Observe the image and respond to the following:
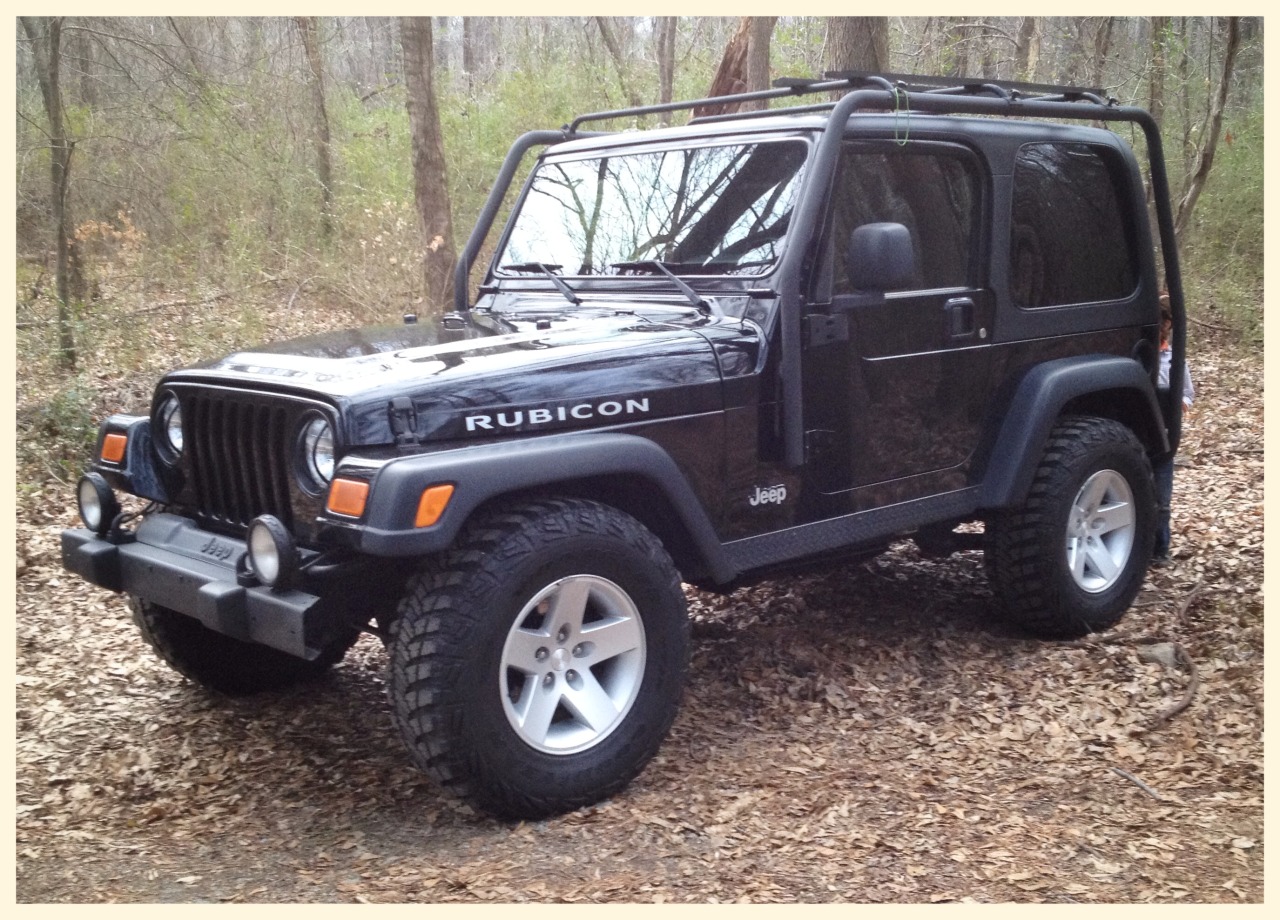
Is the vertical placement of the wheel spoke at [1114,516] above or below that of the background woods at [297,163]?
below

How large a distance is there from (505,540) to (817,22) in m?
14.1

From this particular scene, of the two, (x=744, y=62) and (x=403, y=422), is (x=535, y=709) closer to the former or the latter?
(x=403, y=422)

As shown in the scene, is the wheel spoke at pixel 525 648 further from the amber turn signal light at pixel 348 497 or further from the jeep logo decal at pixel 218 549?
the jeep logo decal at pixel 218 549

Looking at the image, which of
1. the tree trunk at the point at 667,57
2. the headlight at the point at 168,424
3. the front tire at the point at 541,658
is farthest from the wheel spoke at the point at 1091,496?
the tree trunk at the point at 667,57

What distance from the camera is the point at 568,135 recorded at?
5.20 m

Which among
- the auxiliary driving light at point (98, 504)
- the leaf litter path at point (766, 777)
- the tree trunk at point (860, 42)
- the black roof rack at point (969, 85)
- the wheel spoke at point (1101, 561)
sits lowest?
the leaf litter path at point (766, 777)

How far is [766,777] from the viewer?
3852 millimetres

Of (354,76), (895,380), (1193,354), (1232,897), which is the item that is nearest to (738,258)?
(895,380)

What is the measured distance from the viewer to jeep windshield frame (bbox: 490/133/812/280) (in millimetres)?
4195

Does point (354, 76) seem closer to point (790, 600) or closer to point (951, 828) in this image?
point (790, 600)

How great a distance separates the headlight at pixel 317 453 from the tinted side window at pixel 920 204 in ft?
6.04

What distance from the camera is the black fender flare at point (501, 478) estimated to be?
10.3 ft

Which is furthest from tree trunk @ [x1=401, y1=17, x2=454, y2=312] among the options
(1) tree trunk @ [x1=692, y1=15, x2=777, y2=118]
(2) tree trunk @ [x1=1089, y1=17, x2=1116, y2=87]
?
(2) tree trunk @ [x1=1089, y1=17, x2=1116, y2=87]

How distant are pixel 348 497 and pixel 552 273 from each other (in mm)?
1769
